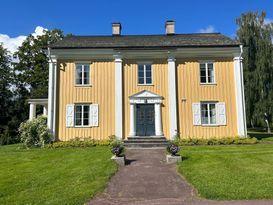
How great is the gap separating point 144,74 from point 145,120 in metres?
3.19

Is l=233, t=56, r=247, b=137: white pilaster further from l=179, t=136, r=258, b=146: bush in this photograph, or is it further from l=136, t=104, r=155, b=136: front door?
l=136, t=104, r=155, b=136: front door

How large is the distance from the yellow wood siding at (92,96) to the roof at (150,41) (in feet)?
4.78

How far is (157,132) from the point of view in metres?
19.4

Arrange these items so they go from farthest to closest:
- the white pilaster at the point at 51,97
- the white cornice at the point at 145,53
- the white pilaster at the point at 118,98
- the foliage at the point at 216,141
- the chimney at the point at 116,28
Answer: the chimney at the point at 116,28 < the white cornice at the point at 145,53 < the white pilaster at the point at 118,98 < the white pilaster at the point at 51,97 < the foliage at the point at 216,141

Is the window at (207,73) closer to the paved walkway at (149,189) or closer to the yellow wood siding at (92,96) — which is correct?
the yellow wood siding at (92,96)

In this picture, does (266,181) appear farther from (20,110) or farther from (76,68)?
(20,110)

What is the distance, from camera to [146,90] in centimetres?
1972

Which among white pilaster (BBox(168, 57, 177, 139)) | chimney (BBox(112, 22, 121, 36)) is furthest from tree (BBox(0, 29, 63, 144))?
white pilaster (BBox(168, 57, 177, 139))

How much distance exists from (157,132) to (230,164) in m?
8.66

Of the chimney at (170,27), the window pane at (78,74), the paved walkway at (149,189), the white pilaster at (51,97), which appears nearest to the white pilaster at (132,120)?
the window pane at (78,74)

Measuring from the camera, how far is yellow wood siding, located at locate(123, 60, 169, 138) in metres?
19.5

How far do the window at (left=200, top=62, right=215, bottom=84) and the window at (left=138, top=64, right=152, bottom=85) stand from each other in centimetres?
360

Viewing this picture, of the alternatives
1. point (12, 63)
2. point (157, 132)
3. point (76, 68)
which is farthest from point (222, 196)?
point (12, 63)

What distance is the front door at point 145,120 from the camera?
1959 centimetres
